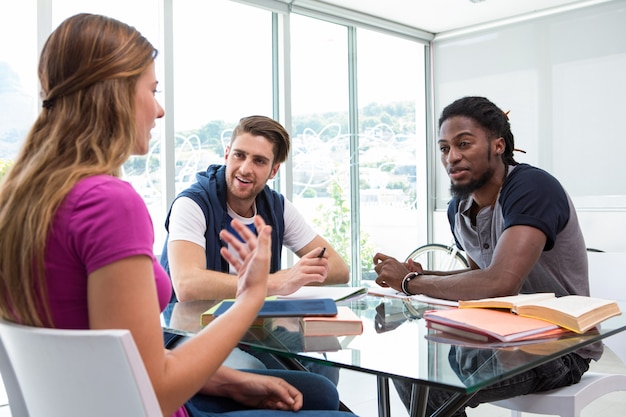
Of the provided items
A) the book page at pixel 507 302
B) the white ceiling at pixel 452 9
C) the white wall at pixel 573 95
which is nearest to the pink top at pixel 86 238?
the book page at pixel 507 302

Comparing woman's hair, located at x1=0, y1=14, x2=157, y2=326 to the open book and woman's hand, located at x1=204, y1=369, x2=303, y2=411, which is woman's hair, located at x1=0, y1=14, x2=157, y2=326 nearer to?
woman's hand, located at x1=204, y1=369, x2=303, y2=411

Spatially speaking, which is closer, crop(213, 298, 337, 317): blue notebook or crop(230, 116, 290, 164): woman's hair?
crop(213, 298, 337, 317): blue notebook

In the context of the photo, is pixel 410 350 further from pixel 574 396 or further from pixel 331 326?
pixel 574 396

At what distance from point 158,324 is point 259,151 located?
1647 millimetres

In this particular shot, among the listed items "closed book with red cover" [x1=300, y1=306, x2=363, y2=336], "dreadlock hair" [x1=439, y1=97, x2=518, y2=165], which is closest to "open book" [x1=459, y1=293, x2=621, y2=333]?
"closed book with red cover" [x1=300, y1=306, x2=363, y2=336]

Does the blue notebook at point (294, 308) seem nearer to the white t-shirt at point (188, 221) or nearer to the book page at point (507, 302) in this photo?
the book page at point (507, 302)

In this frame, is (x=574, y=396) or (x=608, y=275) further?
(x=608, y=275)

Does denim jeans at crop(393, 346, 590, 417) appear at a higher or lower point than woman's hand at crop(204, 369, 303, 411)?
lower

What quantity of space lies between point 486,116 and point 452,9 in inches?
134

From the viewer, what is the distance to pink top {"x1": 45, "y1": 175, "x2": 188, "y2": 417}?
0.88 metres

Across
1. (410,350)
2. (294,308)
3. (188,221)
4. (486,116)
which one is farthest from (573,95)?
(410,350)

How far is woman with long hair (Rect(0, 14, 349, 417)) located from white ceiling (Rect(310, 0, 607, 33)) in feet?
13.1

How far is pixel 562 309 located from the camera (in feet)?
4.61

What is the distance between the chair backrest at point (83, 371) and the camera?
80cm
